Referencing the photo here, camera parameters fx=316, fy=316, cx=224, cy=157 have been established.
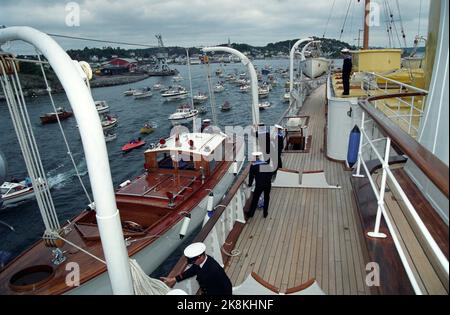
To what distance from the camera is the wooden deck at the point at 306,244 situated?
4.75m

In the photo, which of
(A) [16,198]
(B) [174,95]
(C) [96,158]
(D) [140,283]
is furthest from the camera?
(B) [174,95]

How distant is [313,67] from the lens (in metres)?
30.5

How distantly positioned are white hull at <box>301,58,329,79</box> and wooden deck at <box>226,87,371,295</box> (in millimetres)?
24184

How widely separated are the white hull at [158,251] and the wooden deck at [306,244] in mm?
2727

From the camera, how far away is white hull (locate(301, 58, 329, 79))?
98.9 ft

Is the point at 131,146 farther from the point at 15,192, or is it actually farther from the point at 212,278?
the point at 212,278

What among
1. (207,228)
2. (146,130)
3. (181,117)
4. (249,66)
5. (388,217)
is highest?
(249,66)

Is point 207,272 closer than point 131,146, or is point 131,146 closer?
point 207,272

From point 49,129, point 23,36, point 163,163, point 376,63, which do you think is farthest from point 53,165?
point 23,36

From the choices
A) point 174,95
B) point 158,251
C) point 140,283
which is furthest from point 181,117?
point 140,283

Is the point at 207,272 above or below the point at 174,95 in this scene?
above

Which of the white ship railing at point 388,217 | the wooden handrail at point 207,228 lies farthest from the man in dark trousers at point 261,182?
the white ship railing at point 388,217

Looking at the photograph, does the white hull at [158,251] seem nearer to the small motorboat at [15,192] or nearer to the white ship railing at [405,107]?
the white ship railing at [405,107]

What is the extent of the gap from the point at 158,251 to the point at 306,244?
4.14m
